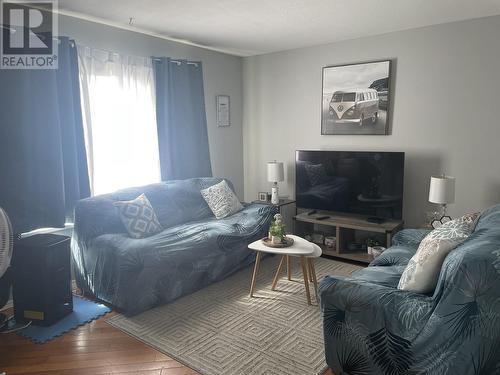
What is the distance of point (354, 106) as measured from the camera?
4.33m

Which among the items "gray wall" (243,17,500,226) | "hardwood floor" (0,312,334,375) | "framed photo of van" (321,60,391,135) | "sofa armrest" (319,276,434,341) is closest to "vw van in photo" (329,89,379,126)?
"framed photo of van" (321,60,391,135)

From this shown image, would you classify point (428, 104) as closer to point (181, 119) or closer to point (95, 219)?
point (181, 119)

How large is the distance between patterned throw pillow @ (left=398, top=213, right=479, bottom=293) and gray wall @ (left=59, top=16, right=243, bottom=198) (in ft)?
10.8

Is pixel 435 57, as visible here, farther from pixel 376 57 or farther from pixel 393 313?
pixel 393 313

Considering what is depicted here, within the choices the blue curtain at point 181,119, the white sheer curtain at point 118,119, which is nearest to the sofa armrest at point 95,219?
the white sheer curtain at point 118,119

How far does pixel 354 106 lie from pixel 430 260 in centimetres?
267

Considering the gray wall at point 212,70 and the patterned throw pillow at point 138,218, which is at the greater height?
the gray wall at point 212,70

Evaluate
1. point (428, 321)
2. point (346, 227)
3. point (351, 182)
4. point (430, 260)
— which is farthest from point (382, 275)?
point (351, 182)

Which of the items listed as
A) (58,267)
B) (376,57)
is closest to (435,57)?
(376,57)

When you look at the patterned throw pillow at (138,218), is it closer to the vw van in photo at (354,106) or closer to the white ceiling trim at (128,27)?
the white ceiling trim at (128,27)

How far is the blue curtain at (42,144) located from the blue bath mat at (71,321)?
2.44 feet

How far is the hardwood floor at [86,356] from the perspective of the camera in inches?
90.3

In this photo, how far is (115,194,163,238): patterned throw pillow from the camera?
3344mm

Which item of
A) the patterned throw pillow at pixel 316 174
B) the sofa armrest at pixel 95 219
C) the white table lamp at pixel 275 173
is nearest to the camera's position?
the sofa armrest at pixel 95 219
